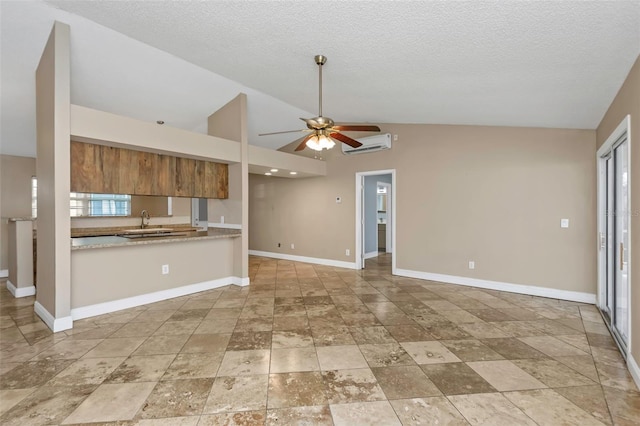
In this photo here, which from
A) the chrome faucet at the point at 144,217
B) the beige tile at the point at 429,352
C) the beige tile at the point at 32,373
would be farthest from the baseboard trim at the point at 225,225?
the beige tile at the point at 429,352

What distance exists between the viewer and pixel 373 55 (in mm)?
2809

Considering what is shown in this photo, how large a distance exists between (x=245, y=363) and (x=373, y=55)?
2.96m

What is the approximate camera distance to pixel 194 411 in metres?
1.83

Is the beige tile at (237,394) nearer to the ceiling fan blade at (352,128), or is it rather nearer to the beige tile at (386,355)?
the beige tile at (386,355)

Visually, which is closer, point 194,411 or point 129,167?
point 194,411

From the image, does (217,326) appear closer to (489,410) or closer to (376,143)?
(489,410)

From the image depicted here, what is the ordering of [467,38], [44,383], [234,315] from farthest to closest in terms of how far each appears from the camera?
[234,315] → [467,38] → [44,383]

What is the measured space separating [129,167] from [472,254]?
508 centimetres

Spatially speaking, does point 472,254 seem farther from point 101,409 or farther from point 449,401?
point 101,409

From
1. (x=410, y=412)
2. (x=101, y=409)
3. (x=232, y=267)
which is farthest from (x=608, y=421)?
(x=232, y=267)

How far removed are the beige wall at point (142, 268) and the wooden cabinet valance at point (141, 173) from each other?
73 cm

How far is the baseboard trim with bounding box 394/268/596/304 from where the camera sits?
3996mm

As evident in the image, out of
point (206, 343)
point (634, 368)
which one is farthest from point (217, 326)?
point (634, 368)

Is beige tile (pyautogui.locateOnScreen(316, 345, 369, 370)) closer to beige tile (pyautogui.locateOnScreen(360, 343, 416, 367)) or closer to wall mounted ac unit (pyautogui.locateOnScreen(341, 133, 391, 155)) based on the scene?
beige tile (pyautogui.locateOnScreen(360, 343, 416, 367))
